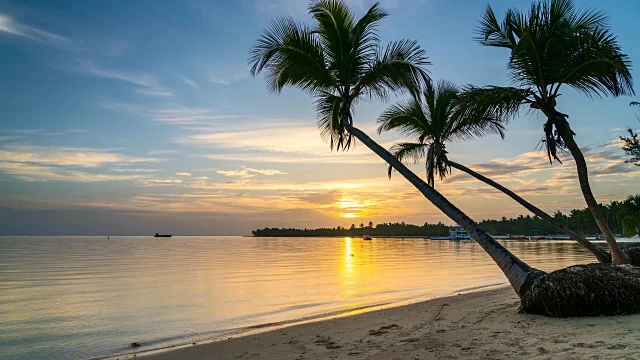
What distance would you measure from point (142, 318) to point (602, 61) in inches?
553

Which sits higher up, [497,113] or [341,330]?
[497,113]

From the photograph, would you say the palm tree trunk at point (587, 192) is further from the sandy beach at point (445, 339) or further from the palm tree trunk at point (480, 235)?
the sandy beach at point (445, 339)

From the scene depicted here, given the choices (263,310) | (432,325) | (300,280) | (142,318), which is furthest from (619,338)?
(300,280)

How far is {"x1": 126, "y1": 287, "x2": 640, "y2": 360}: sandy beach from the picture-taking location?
5953 millimetres

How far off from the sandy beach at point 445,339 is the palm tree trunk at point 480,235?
75cm

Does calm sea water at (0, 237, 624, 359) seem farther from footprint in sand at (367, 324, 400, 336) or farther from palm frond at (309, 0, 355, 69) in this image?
palm frond at (309, 0, 355, 69)

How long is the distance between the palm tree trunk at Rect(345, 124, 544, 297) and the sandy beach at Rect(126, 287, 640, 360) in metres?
0.75

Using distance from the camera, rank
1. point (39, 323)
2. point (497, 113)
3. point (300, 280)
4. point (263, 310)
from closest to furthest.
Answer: point (497, 113), point (39, 323), point (263, 310), point (300, 280)

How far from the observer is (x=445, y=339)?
24.4ft

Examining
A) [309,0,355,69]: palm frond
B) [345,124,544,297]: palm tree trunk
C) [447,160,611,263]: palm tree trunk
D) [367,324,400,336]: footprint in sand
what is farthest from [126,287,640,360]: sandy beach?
[309,0,355,69]: palm frond

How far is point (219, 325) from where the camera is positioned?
11906 mm

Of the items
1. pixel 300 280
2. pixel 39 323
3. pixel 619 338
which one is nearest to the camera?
pixel 619 338

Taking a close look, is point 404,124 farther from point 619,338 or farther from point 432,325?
point 619,338

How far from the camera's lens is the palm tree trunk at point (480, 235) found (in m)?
9.29
